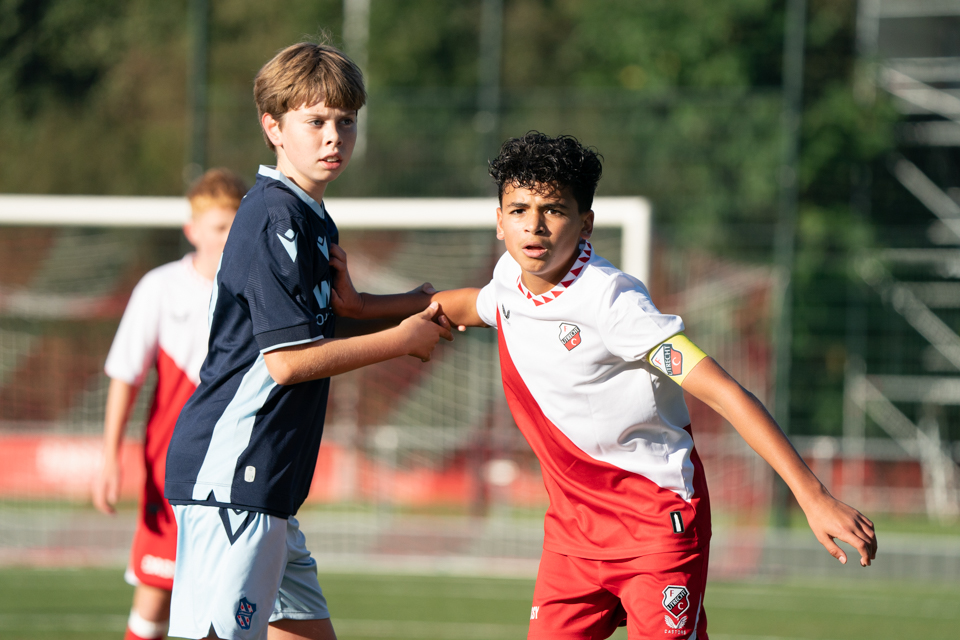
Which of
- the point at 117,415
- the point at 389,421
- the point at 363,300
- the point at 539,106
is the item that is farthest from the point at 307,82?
the point at 539,106

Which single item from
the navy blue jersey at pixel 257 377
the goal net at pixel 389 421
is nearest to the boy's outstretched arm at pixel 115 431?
the navy blue jersey at pixel 257 377

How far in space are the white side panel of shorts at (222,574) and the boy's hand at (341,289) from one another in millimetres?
635

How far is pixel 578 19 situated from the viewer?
19.7 meters

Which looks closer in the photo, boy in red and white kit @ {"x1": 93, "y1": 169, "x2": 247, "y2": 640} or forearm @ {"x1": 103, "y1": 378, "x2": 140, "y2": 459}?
boy in red and white kit @ {"x1": 93, "y1": 169, "x2": 247, "y2": 640}

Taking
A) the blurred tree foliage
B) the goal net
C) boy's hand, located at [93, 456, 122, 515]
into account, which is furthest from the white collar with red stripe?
the blurred tree foliage

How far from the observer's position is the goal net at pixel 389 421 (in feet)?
31.5

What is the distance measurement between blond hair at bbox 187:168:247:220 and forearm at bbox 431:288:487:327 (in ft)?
4.05

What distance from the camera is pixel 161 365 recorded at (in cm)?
442

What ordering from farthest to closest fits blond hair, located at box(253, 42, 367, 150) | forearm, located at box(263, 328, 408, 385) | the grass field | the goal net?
the goal net, the grass field, blond hair, located at box(253, 42, 367, 150), forearm, located at box(263, 328, 408, 385)

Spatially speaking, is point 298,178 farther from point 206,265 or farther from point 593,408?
point 206,265

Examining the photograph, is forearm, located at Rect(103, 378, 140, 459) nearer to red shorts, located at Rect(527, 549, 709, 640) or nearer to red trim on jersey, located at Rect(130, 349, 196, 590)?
red trim on jersey, located at Rect(130, 349, 196, 590)

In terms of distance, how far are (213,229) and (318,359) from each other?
1.67m

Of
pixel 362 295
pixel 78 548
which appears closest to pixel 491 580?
pixel 78 548

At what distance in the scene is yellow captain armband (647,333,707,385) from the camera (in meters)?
2.84
